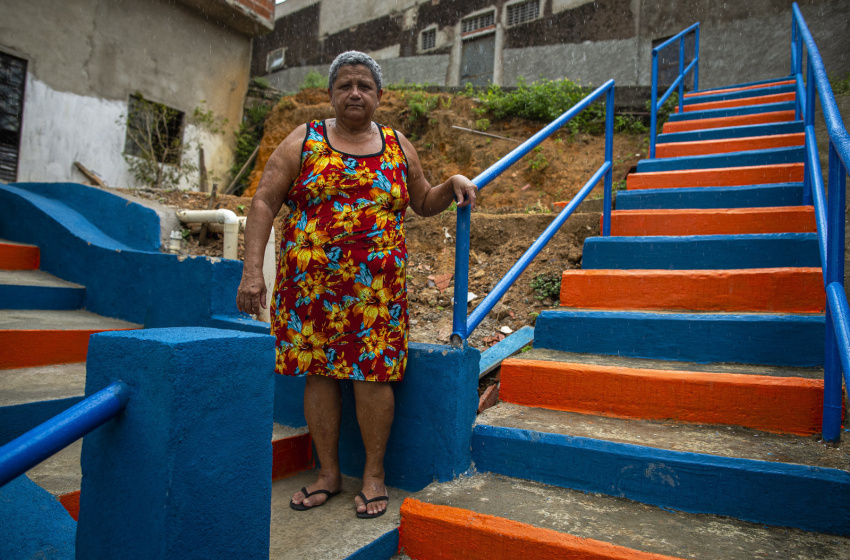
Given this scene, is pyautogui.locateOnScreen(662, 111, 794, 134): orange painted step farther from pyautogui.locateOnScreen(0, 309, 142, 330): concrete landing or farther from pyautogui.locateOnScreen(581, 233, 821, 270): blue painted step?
pyautogui.locateOnScreen(0, 309, 142, 330): concrete landing

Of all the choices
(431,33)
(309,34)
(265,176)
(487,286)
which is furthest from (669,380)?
(309,34)

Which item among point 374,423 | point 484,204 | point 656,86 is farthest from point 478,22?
point 374,423

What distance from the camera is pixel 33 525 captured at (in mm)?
1522

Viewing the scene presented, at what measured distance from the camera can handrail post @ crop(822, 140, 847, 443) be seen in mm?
1780

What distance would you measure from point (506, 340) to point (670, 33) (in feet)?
31.0

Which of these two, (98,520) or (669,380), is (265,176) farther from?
(669,380)

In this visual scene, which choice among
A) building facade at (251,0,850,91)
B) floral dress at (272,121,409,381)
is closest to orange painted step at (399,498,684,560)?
floral dress at (272,121,409,381)

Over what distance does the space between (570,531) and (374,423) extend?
0.74 metres

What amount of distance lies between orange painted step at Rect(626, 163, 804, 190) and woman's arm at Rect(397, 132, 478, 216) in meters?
2.51

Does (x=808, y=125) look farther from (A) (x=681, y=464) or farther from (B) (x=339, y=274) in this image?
(B) (x=339, y=274)

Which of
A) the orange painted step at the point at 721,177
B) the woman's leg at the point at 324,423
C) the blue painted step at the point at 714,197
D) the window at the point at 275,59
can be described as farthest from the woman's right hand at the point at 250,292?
the window at the point at 275,59

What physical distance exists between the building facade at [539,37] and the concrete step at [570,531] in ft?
27.7

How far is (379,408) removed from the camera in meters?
1.94

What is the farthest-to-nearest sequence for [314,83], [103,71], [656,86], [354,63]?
[314,83] < [103,71] < [656,86] < [354,63]
